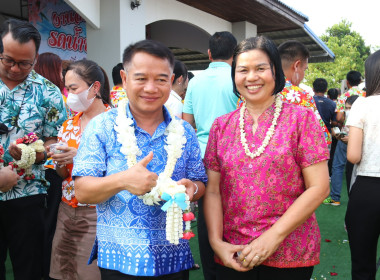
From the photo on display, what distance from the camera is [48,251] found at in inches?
145

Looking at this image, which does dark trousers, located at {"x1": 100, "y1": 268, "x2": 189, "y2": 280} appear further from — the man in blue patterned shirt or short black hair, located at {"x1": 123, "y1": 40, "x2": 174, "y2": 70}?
short black hair, located at {"x1": 123, "y1": 40, "x2": 174, "y2": 70}

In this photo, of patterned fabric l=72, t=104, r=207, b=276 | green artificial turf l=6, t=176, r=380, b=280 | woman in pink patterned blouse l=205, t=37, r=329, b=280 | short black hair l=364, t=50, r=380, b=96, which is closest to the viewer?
patterned fabric l=72, t=104, r=207, b=276

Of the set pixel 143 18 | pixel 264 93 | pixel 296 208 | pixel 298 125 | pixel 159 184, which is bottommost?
pixel 296 208

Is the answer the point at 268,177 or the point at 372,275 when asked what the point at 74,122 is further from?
the point at 372,275

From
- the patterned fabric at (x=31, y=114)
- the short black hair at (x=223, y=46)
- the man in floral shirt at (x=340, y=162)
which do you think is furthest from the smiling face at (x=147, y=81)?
the man in floral shirt at (x=340, y=162)

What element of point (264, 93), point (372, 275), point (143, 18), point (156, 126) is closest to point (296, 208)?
point (264, 93)

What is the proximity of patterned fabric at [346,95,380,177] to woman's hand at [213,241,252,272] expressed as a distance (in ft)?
4.71

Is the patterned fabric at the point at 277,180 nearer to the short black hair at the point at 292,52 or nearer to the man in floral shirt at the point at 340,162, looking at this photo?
the short black hair at the point at 292,52

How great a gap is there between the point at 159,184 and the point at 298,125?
791 millimetres

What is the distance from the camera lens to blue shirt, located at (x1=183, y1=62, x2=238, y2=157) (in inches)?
141

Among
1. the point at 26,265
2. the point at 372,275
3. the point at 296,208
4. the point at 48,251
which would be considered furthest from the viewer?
the point at 48,251

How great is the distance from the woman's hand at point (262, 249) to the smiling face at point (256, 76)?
0.72m

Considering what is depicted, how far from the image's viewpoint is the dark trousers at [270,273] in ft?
6.59

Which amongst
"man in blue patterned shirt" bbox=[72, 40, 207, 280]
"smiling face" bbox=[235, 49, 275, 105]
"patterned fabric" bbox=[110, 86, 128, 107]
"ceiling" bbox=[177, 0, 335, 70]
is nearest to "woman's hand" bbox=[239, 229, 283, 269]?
"man in blue patterned shirt" bbox=[72, 40, 207, 280]
